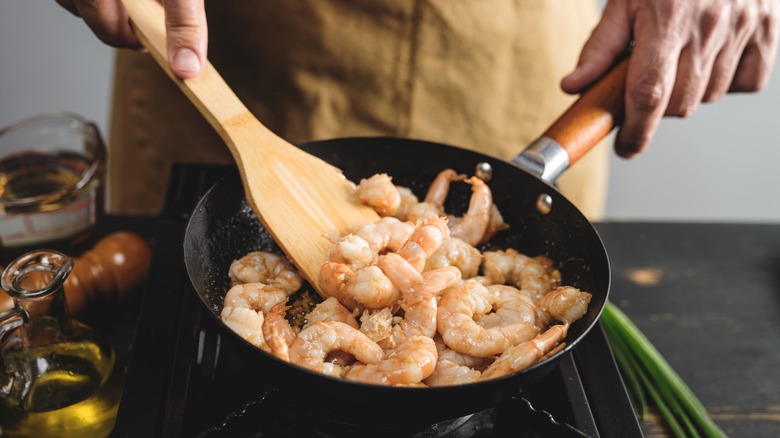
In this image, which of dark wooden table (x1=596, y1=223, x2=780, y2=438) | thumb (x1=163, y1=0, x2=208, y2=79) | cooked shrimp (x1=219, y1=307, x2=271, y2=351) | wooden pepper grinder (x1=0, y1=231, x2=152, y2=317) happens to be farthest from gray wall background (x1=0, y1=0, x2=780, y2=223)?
cooked shrimp (x1=219, y1=307, x2=271, y2=351)

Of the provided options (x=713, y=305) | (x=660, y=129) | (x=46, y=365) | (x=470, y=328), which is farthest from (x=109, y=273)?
(x=660, y=129)

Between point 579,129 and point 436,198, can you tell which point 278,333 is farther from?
point 579,129

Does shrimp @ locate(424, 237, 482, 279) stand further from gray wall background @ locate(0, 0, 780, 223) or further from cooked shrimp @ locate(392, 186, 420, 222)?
gray wall background @ locate(0, 0, 780, 223)

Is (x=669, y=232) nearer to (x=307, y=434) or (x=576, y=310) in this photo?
(x=576, y=310)

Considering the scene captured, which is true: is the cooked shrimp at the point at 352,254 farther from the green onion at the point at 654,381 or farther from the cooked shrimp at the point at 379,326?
the green onion at the point at 654,381

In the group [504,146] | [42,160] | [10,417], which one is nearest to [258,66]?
[42,160]

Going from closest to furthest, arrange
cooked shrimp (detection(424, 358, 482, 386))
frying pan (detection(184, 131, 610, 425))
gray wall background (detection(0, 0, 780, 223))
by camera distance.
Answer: frying pan (detection(184, 131, 610, 425)), cooked shrimp (detection(424, 358, 482, 386)), gray wall background (detection(0, 0, 780, 223))

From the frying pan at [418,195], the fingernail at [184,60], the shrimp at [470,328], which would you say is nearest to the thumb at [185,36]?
the fingernail at [184,60]
